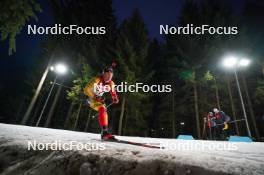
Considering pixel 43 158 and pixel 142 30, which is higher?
pixel 142 30

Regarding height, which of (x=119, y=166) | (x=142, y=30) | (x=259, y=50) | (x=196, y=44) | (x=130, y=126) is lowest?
(x=119, y=166)

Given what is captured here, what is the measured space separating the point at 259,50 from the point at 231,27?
188 inches

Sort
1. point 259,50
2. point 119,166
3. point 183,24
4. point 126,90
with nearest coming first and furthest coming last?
point 119,166
point 126,90
point 259,50
point 183,24

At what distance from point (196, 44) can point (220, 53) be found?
318 cm

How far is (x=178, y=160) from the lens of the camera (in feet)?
5.59

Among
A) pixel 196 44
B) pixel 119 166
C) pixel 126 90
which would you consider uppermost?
pixel 196 44

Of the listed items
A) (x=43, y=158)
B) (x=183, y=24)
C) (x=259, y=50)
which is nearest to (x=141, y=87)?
(x=183, y=24)

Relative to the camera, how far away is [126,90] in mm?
17844

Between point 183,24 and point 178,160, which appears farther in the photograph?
point 183,24

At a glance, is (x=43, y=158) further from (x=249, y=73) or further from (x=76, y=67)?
(x=249, y=73)

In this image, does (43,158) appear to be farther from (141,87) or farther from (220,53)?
(220,53)

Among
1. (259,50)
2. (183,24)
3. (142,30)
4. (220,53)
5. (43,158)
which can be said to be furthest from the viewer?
(183,24)

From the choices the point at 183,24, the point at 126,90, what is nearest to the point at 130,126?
the point at 126,90

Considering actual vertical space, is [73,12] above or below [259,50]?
above
